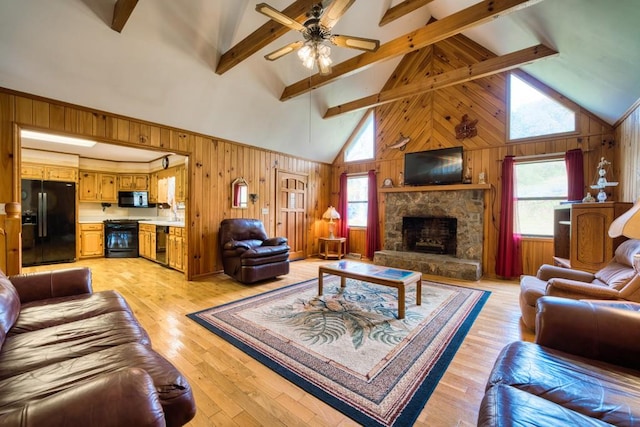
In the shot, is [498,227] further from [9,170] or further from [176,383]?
[9,170]

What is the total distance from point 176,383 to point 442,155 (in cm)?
545

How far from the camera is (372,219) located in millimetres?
6270

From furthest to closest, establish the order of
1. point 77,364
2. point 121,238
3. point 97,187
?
1. point 97,187
2. point 121,238
3. point 77,364

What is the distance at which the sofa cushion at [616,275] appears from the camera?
83.8 inches

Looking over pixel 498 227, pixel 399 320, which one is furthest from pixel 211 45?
pixel 498 227

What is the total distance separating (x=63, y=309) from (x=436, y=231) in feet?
18.5

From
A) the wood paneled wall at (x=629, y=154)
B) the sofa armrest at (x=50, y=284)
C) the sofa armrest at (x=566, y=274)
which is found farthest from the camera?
the wood paneled wall at (x=629, y=154)

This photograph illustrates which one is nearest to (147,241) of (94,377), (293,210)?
(293,210)

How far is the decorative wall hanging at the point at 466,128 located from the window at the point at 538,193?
959 millimetres

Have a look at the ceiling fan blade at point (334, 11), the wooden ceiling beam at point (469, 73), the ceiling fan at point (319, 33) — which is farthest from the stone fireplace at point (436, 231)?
the ceiling fan blade at point (334, 11)

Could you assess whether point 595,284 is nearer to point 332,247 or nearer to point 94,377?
point 94,377

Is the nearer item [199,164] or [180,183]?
[199,164]

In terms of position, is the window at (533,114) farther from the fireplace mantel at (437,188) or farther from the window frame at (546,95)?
the fireplace mantel at (437,188)

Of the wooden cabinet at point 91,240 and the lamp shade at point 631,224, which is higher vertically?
the lamp shade at point 631,224
